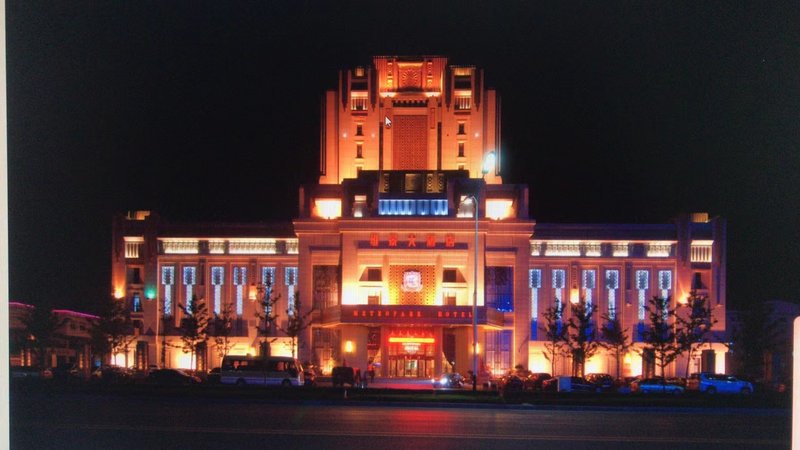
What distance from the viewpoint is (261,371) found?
45750 mm

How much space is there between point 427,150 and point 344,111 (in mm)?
7609

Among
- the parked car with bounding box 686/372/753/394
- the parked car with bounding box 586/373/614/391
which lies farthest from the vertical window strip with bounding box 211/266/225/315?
the parked car with bounding box 686/372/753/394

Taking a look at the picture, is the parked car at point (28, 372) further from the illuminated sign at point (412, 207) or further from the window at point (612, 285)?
the window at point (612, 285)

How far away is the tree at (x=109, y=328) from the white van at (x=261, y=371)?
1702cm

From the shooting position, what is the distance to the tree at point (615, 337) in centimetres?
6056

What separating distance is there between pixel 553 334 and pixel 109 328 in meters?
31.4

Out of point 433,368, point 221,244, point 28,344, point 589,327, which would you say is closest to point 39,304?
point 28,344

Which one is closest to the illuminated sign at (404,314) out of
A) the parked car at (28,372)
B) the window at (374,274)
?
the window at (374,274)

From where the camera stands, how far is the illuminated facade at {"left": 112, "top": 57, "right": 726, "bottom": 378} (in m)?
60.9

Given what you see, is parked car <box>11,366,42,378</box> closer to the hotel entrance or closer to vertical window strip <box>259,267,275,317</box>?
vertical window strip <box>259,267,275,317</box>

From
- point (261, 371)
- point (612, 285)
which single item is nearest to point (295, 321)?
point (261, 371)

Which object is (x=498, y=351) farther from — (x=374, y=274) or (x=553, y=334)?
(x=374, y=274)

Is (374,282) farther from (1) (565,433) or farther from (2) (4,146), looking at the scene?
(2) (4,146)

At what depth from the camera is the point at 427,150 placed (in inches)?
2751
